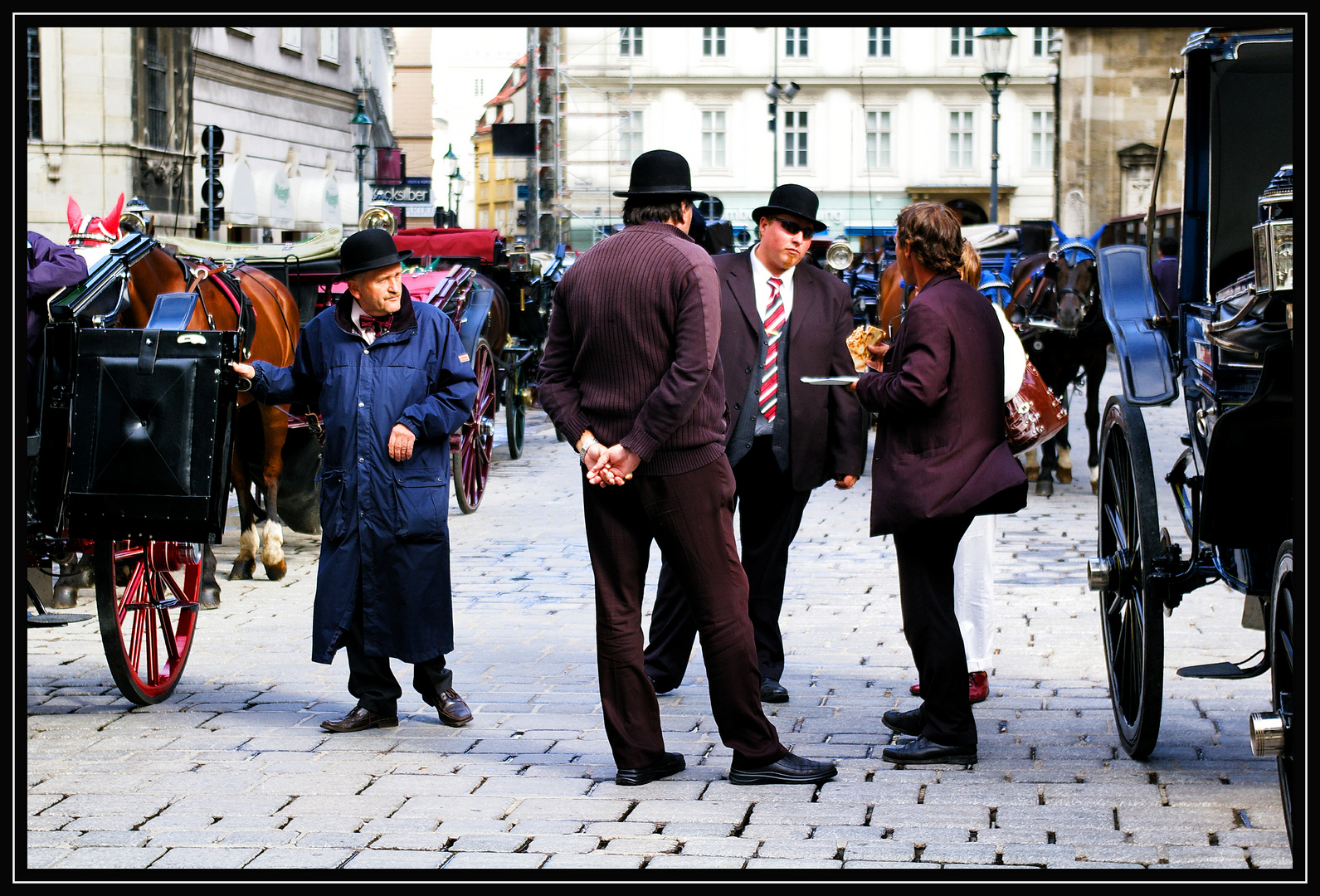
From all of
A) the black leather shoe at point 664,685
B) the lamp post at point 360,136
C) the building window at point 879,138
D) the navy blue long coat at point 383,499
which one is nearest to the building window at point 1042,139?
the building window at point 879,138

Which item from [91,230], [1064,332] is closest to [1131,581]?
[91,230]

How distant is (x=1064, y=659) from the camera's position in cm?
700

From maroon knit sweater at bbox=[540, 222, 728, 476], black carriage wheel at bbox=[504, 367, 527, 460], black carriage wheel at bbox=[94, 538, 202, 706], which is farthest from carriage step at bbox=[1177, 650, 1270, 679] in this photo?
black carriage wheel at bbox=[504, 367, 527, 460]

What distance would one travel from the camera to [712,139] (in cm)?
5866

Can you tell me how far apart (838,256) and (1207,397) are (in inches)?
500

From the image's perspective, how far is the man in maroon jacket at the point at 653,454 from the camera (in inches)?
197

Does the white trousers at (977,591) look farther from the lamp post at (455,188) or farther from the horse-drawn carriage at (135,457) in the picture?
the lamp post at (455,188)

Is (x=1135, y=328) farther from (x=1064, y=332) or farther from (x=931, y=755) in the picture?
(x=1064, y=332)

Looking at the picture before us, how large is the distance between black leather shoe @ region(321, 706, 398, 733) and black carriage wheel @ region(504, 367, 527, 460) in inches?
391

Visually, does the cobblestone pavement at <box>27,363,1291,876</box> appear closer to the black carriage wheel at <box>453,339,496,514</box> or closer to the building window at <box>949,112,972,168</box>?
the black carriage wheel at <box>453,339,496,514</box>

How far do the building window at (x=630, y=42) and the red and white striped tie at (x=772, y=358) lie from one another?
42789mm

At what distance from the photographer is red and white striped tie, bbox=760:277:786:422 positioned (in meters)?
6.35
